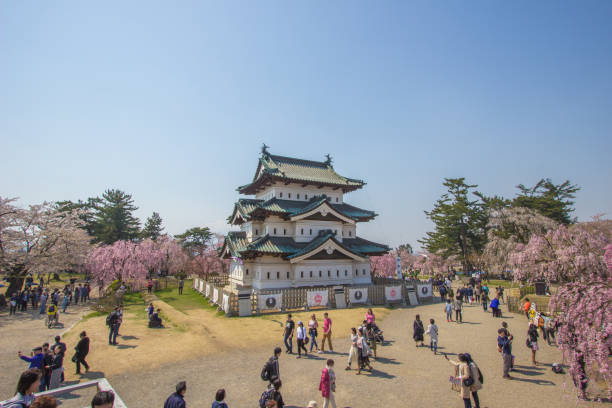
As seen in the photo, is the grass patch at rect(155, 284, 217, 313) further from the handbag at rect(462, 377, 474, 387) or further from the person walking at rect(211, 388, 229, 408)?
the handbag at rect(462, 377, 474, 387)

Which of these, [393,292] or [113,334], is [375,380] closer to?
[113,334]

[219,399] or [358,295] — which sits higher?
[358,295]

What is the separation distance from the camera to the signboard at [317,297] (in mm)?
22016

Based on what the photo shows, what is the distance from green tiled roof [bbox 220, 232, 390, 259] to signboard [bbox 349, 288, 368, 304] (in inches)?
184

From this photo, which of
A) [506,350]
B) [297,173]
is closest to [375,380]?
[506,350]

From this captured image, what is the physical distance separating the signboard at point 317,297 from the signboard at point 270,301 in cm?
231

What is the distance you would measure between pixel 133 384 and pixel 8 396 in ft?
12.4

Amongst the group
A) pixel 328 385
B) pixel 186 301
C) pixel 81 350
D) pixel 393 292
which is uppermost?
pixel 393 292

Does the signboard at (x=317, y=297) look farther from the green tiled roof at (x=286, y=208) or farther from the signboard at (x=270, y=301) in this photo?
the green tiled roof at (x=286, y=208)

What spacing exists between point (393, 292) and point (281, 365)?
16.3 meters

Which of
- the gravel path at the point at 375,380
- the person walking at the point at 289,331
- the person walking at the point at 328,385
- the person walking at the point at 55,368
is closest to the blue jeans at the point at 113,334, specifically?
the gravel path at the point at 375,380

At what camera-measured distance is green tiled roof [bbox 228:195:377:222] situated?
27453mm

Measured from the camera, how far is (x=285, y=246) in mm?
26969

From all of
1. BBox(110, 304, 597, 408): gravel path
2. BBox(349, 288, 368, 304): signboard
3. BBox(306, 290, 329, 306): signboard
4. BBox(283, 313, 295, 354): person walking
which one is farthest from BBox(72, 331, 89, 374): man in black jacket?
BBox(349, 288, 368, 304): signboard
